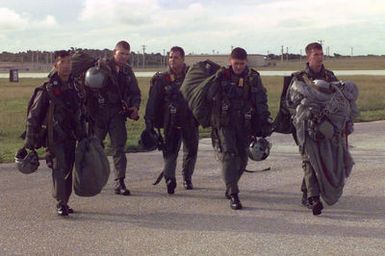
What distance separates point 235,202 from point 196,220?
70 cm

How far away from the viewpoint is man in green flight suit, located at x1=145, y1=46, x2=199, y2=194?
8.13 metres

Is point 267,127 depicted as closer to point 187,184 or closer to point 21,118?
point 187,184

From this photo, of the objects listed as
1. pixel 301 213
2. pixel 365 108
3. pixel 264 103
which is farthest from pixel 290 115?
pixel 365 108

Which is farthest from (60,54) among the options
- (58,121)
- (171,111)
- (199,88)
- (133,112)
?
(171,111)

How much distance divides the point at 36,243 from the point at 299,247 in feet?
8.09

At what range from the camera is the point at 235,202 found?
286 inches

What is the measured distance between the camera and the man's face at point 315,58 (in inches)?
273

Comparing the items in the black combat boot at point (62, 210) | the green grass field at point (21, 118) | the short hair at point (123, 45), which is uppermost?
the short hair at point (123, 45)

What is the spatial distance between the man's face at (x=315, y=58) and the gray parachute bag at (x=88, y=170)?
2.61 metres

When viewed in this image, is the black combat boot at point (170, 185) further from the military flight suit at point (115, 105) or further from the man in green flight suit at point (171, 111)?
the military flight suit at point (115, 105)

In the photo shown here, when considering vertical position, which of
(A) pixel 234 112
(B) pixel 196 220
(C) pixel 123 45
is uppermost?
(C) pixel 123 45

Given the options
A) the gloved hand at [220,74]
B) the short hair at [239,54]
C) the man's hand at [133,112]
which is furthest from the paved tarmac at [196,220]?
the short hair at [239,54]

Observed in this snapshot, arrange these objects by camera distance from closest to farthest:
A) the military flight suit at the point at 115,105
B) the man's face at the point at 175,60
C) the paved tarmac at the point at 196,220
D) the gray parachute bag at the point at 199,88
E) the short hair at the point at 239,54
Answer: the paved tarmac at the point at 196,220 < the short hair at the point at 239,54 < the gray parachute bag at the point at 199,88 < the military flight suit at the point at 115,105 < the man's face at the point at 175,60

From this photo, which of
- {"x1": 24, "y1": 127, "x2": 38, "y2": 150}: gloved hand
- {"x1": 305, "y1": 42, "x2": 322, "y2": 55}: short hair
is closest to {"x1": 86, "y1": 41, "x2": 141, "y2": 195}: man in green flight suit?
→ {"x1": 24, "y1": 127, "x2": 38, "y2": 150}: gloved hand
